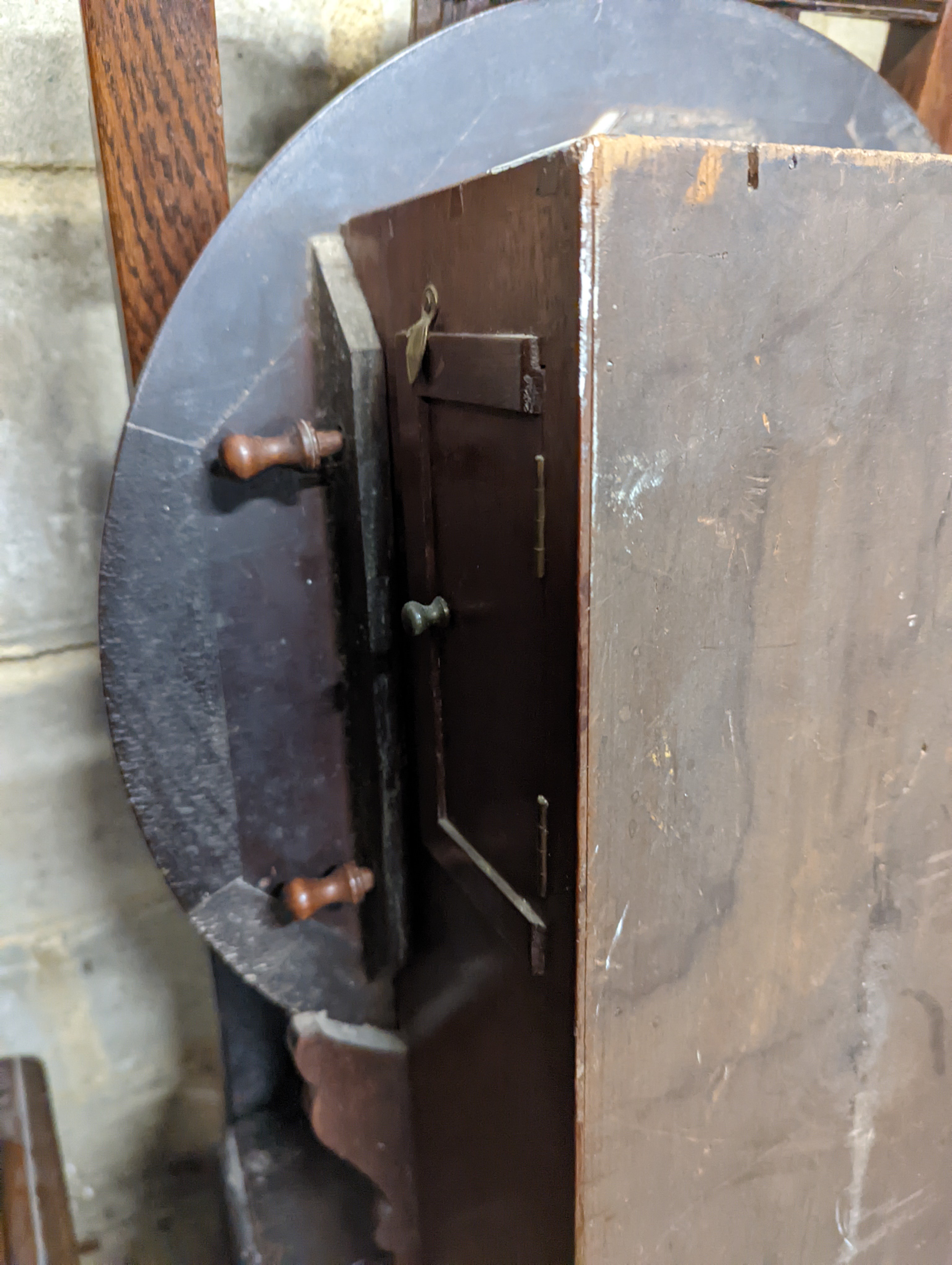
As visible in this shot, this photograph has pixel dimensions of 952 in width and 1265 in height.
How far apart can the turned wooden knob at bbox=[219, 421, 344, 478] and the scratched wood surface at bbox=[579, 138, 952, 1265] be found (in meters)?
0.35

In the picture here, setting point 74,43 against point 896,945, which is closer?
point 896,945

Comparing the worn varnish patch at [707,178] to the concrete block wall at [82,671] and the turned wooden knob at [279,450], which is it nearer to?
the turned wooden knob at [279,450]

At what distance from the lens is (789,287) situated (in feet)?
1.92

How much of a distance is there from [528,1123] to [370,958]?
29cm

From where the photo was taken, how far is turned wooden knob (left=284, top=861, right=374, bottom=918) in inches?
35.3

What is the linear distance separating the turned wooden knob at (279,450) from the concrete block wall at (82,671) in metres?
0.36

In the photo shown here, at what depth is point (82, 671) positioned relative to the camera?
→ 1133mm

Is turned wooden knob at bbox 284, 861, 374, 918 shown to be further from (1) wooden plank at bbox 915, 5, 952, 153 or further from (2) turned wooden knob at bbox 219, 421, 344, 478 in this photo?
(1) wooden plank at bbox 915, 5, 952, 153

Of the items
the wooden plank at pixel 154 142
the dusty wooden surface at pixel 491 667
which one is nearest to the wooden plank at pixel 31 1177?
the dusty wooden surface at pixel 491 667

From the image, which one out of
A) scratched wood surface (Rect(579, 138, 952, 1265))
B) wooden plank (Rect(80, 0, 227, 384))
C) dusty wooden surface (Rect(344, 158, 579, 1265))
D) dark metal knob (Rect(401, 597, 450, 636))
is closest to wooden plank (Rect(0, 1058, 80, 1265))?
dusty wooden surface (Rect(344, 158, 579, 1265))

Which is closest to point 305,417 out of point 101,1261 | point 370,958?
point 370,958

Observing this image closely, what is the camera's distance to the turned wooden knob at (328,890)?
90cm

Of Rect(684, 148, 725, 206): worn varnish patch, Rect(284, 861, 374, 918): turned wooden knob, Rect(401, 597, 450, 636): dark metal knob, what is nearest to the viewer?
Rect(684, 148, 725, 206): worn varnish patch

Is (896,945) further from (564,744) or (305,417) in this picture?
(305,417)
